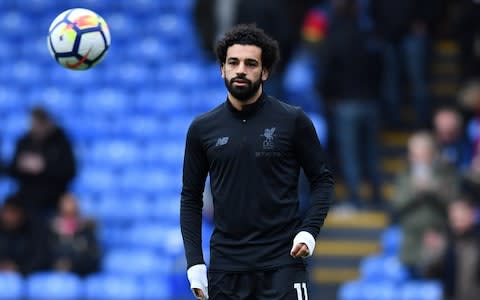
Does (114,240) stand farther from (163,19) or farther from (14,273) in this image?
(163,19)

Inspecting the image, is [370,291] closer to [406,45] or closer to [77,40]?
[406,45]

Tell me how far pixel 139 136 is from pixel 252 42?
8.03 metres

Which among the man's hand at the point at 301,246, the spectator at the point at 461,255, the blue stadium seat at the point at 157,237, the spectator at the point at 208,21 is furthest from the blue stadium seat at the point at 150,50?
the man's hand at the point at 301,246

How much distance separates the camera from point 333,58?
42.2 feet

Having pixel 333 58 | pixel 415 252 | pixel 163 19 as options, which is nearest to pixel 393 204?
pixel 415 252

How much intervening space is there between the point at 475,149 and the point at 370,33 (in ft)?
8.02

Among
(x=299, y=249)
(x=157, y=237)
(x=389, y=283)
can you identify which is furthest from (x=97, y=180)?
(x=299, y=249)

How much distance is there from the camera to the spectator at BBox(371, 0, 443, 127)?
13492 mm

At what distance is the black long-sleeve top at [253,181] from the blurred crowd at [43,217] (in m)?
6.12

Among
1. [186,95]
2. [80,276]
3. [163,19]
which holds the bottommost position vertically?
[80,276]

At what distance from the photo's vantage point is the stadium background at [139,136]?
12.2 metres

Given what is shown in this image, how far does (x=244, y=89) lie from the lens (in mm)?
6258

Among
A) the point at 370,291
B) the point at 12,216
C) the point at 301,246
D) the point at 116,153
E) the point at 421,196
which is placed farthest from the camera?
the point at 116,153

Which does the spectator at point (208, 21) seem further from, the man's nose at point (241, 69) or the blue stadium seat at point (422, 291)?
the man's nose at point (241, 69)
